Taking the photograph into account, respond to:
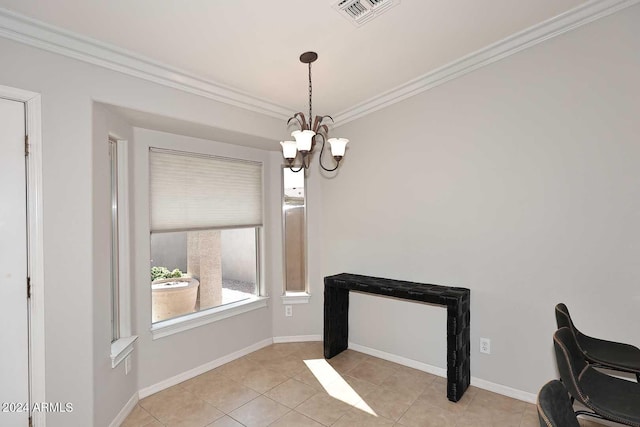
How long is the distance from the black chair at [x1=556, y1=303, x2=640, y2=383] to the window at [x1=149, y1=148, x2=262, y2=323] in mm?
3011

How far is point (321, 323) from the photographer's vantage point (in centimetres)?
392

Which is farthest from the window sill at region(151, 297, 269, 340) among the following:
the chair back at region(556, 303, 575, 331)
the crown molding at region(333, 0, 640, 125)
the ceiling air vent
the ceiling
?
the ceiling air vent

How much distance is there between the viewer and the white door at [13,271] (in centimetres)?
181

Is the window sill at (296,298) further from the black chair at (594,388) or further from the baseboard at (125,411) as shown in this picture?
the black chair at (594,388)

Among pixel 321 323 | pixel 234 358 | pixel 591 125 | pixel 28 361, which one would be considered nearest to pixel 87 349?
pixel 28 361

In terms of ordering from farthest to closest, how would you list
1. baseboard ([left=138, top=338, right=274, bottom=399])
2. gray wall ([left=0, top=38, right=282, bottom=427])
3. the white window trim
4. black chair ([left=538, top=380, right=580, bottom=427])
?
baseboard ([left=138, top=338, right=274, bottom=399]) → the white window trim → gray wall ([left=0, top=38, right=282, bottom=427]) → black chair ([left=538, top=380, right=580, bottom=427])

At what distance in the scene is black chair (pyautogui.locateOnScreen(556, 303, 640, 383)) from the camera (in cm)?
183

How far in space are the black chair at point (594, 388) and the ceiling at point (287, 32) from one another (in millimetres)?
2149

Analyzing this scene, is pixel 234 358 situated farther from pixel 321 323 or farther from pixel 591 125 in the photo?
pixel 591 125

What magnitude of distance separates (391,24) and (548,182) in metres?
1.71

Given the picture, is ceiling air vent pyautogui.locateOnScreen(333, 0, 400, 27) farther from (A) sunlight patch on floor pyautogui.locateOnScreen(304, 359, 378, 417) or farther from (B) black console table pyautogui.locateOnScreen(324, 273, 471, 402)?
(A) sunlight patch on floor pyautogui.locateOnScreen(304, 359, 378, 417)

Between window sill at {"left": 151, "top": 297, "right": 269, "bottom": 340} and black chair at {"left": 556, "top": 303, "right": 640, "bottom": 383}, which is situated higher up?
black chair at {"left": 556, "top": 303, "right": 640, "bottom": 383}

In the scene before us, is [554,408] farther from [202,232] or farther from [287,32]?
[202,232]

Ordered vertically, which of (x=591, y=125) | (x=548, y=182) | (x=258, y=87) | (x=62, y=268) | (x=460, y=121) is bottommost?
(x=62, y=268)
